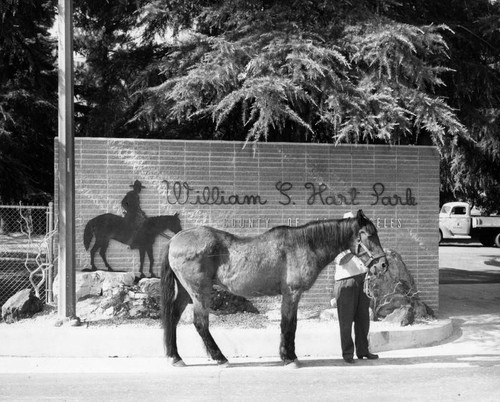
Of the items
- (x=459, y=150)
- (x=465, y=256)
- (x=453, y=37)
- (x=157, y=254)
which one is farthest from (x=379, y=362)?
(x=465, y=256)

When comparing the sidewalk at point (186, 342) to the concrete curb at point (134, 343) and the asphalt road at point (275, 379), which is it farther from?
the asphalt road at point (275, 379)

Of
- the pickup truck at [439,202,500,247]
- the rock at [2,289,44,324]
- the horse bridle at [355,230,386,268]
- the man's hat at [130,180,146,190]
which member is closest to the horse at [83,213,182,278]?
the man's hat at [130,180,146,190]

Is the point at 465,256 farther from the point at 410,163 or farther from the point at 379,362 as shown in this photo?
the point at 379,362

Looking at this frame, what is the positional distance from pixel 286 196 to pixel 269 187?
31 cm

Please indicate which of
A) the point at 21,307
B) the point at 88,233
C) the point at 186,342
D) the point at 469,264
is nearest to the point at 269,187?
the point at 88,233

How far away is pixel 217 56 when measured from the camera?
10414 millimetres

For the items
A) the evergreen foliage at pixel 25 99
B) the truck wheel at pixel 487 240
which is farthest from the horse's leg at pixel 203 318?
the truck wheel at pixel 487 240

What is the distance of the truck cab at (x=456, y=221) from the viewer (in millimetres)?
30906

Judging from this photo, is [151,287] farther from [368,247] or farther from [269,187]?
[368,247]

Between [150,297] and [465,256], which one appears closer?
[150,297]

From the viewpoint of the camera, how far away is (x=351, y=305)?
821 cm

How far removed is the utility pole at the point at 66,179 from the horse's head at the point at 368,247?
398 cm

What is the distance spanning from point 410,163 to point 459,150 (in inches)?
100

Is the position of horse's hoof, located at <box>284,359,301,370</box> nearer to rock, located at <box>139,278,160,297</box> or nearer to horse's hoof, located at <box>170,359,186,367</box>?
horse's hoof, located at <box>170,359,186,367</box>
